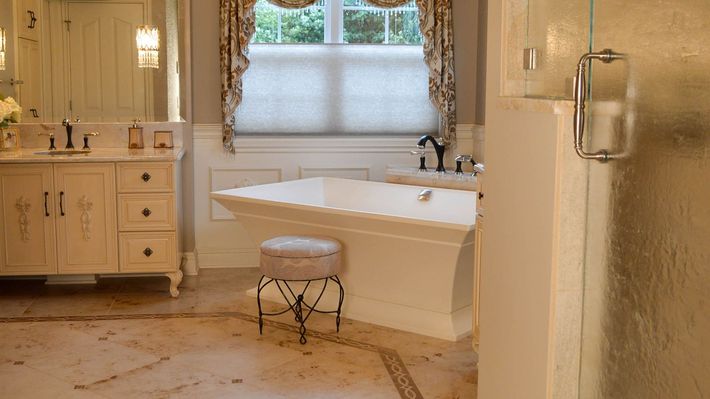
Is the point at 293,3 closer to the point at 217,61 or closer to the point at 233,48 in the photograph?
the point at 233,48

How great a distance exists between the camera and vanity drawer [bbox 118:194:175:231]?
4.75m

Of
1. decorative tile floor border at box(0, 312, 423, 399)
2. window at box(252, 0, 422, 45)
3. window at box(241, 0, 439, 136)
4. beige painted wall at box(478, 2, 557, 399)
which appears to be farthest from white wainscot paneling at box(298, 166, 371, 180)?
beige painted wall at box(478, 2, 557, 399)

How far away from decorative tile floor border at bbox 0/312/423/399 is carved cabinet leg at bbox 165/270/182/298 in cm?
34

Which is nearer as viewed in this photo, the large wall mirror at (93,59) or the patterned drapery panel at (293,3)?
the large wall mirror at (93,59)

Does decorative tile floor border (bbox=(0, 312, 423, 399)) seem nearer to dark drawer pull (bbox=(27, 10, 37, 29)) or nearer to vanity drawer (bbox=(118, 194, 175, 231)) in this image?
vanity drawer (bbox=(118, 194, 175, 231))

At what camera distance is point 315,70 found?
5.75 meters

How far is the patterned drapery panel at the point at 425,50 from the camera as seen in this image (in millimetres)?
5434

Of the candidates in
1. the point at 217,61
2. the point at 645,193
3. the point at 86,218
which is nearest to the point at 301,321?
the point at 86,218

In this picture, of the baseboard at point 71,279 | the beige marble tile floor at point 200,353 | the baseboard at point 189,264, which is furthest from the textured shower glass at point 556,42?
the baseboard at point 71,279

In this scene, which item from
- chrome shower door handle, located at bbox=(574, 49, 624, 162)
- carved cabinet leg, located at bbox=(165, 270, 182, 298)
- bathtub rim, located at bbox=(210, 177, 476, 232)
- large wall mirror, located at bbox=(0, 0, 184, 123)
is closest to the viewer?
chrome shower door handle, located at bbox=(574, 49, 624, 162)

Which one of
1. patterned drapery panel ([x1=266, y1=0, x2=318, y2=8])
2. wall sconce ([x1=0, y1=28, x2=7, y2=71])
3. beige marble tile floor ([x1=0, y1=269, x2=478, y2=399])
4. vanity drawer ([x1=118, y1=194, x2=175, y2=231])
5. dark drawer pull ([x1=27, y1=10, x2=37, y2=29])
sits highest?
patterned drapery panel ([x1=266, y1=0, x2=318, y2=8])

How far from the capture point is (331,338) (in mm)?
4145

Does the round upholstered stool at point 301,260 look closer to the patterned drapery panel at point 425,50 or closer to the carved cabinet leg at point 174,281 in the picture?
the carved cabinet leg at point 174,281

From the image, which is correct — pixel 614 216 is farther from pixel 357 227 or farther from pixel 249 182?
pixel 249 182
